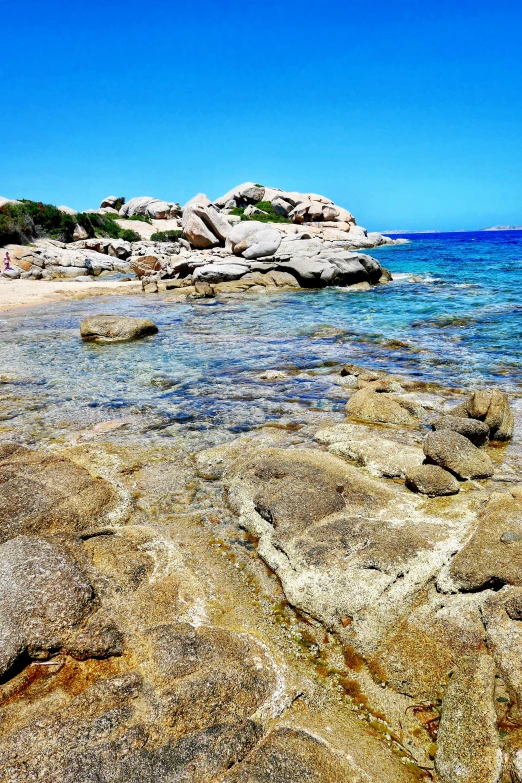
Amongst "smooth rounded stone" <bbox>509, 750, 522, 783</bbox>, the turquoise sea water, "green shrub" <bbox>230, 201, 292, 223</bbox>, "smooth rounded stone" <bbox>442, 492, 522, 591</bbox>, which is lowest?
the turquoise sea water

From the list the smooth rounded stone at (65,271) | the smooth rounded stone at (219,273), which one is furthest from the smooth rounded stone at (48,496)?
the smooth rounded stone at (65,271)

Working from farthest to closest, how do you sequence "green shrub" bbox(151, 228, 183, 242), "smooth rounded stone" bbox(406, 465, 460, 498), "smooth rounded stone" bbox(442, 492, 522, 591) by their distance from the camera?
1. "green shrub" bbox(151, 228, 183, 242)
2. "smooth rounded stone" bbox(406, 465, 460, 498)
3. "smooth rounded stone" bbox(442, 492, 522, 591)

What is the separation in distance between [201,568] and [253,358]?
29.7ft

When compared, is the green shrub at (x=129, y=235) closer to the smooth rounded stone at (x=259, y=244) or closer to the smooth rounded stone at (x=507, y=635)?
the smooth rounded stone at (x=259, y=244)

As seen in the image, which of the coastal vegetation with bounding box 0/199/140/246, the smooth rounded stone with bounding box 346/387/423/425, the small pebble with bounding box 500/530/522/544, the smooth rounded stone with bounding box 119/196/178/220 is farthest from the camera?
the smooth rounded stone with bounding box 119/196/178/220

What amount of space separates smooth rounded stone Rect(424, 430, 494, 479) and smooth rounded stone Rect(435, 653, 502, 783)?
2865 mm

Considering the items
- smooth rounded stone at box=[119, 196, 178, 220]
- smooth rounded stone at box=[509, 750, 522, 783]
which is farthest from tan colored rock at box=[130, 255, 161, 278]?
smooth rounded stone at box=[119, 196, 178, 220]

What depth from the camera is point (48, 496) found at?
4953 millimetres

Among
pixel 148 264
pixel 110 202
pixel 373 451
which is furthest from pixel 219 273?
pixel 110 202

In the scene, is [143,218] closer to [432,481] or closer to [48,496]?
[48,496]

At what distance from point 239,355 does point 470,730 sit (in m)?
11.3

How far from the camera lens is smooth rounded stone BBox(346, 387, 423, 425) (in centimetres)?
798

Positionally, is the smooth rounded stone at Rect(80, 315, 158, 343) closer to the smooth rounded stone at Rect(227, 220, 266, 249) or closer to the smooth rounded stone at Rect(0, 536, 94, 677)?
the smooth rounded stone at Rect(0, 536, 94, 677)

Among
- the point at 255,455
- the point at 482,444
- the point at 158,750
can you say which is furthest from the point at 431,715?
the point at 482,444
